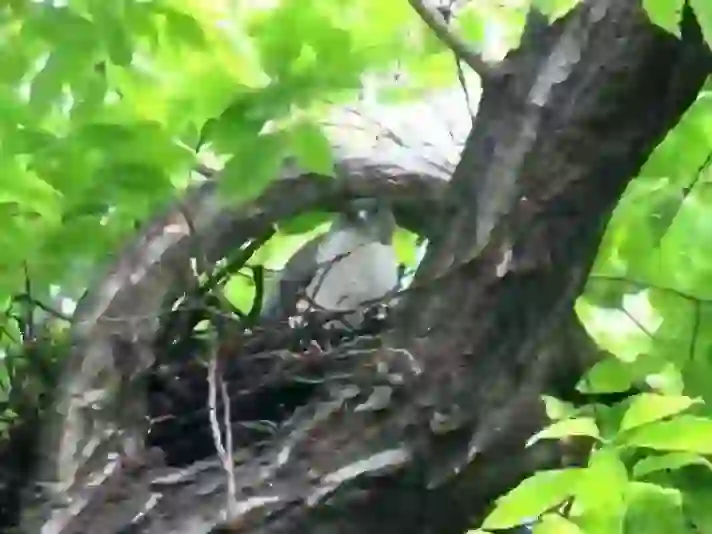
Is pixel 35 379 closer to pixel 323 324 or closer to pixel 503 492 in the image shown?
pixel 323 324

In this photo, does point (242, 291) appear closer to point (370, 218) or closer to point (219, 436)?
point (370, 218)

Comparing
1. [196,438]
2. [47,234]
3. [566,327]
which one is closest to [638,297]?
[566,327]

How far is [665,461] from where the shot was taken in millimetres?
486

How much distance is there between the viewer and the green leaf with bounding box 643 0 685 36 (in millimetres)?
507

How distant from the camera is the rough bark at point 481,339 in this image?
0.59 meters

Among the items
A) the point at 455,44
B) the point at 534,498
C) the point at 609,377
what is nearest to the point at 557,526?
the point at 534,498

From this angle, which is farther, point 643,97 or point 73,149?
point 73,149

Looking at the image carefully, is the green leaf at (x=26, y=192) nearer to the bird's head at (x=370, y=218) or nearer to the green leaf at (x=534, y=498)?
the bird's head at (x=370, y=218)

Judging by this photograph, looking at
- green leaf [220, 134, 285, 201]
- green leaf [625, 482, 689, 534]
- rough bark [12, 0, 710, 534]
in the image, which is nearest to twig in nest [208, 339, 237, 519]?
rough bark [12, 0, 710, 534]

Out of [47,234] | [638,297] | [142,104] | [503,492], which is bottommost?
[503,492]

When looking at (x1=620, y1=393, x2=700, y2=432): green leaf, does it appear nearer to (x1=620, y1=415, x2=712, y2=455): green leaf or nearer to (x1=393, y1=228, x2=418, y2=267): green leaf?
(x1=620, y1=415, x2=712, y2=455): green leaf

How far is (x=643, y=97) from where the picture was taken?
23.0 inches

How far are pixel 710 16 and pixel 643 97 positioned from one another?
0.10 meters

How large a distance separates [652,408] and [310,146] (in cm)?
28
